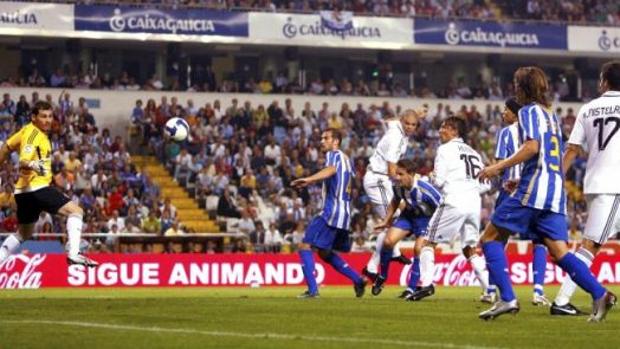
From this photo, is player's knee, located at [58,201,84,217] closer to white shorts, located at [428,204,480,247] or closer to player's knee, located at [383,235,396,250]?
player's knee, located at [383,235,396,250]

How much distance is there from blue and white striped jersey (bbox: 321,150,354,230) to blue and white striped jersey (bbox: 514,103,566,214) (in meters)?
7.01

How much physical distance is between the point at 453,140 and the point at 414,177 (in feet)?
4.73

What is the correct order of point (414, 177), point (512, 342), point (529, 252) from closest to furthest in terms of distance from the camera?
point (512, 342) < point (414, 177) < point (529, 252)

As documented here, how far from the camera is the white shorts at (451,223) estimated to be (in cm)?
1923

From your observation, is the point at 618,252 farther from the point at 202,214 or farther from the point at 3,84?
the point at 3,84

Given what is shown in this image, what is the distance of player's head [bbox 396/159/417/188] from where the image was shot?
2045 centimetres

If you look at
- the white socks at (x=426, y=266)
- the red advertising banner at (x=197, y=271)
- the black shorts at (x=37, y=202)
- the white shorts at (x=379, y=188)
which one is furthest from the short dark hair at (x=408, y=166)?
the red advertising banner at (x=197, y=271)

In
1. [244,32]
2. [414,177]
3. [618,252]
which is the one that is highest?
[244,32]

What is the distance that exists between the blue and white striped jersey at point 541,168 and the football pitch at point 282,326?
1.20 m

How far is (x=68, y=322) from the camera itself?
550 inches

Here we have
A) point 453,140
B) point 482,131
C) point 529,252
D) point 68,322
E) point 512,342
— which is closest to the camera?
point 512,342

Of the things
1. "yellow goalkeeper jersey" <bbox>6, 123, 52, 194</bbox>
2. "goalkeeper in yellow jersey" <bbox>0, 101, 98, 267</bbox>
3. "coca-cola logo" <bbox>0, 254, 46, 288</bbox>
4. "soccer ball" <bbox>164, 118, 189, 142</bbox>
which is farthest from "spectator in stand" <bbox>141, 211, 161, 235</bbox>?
"yellow goalkeeper jersey" <bbox>6, 123, 52, 194</bbox>

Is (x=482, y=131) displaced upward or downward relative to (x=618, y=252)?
upward

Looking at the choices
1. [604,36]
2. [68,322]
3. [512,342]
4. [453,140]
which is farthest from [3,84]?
[512,342]
